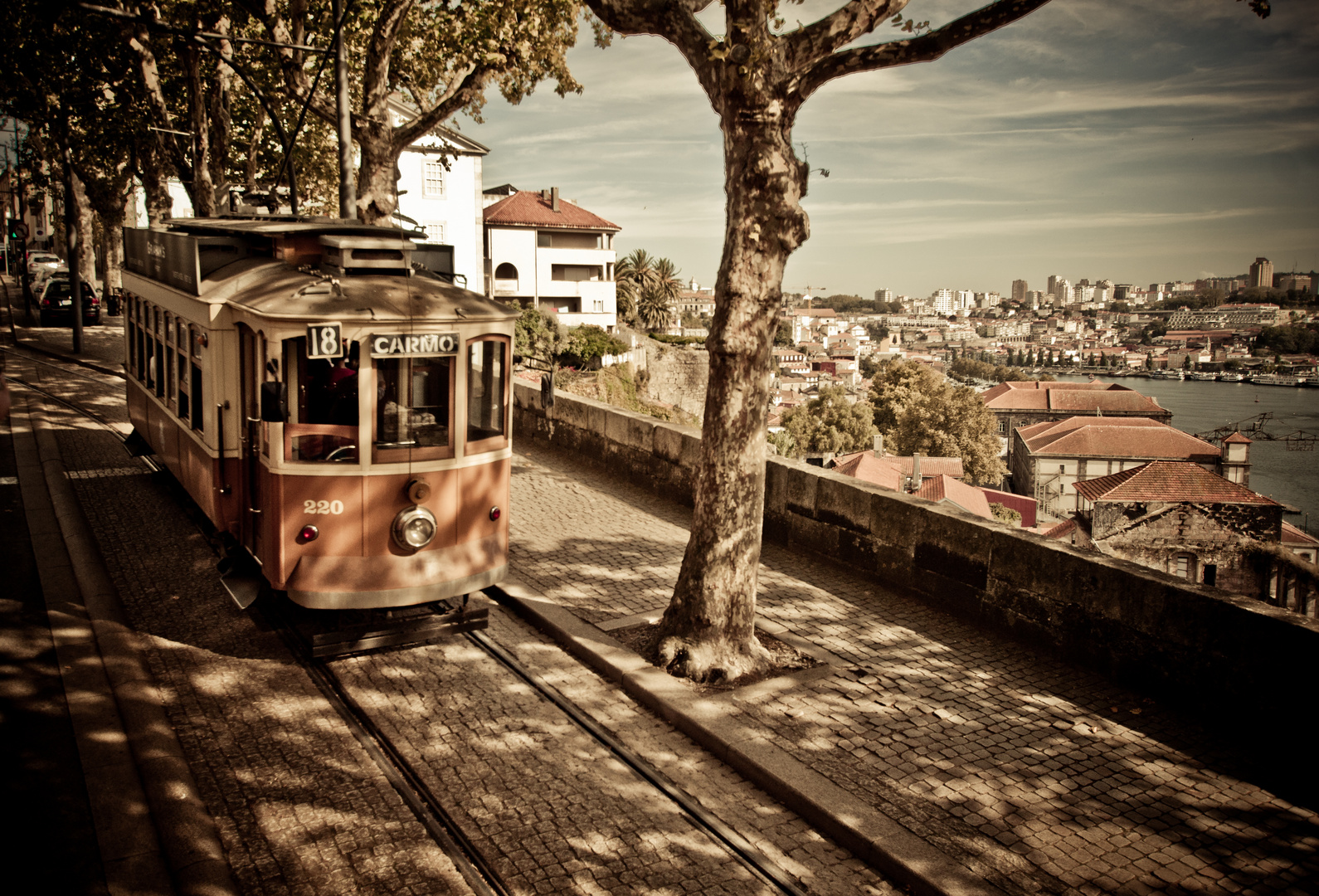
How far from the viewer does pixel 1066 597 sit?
6.95 m

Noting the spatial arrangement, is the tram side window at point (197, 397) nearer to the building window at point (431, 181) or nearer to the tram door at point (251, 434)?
the tram door at point (251, 434)

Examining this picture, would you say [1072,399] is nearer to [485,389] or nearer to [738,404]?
[738,404]

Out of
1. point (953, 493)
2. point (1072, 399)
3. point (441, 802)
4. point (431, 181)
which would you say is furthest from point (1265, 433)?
point (431, 181)

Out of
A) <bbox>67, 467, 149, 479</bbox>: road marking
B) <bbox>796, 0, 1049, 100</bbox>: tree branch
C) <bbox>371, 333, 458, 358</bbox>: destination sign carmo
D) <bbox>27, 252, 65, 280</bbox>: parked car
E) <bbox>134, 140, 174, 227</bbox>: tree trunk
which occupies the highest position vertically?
<bbox>134, 140, 174, 227</bbox>: tree trunk

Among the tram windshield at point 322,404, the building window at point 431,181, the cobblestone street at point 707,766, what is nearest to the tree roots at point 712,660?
the cobblestone street at point 707,766

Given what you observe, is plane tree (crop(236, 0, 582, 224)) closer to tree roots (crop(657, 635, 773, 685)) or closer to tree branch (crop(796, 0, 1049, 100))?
tree branch (crop(796, 0, 1049, 100))

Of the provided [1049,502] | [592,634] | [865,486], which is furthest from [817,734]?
[1049,502]

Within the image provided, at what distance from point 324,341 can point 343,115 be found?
6729 mm

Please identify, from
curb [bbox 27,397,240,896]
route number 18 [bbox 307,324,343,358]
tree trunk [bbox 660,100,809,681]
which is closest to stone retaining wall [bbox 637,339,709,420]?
curb [bbox 27,397,240,896]

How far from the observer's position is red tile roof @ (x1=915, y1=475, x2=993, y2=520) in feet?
154

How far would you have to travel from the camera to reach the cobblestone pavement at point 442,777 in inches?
181

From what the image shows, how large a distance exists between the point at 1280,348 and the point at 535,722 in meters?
31.8

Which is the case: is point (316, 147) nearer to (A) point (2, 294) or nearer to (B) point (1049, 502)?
(A) point (2, 294)

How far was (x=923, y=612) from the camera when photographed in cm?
806
